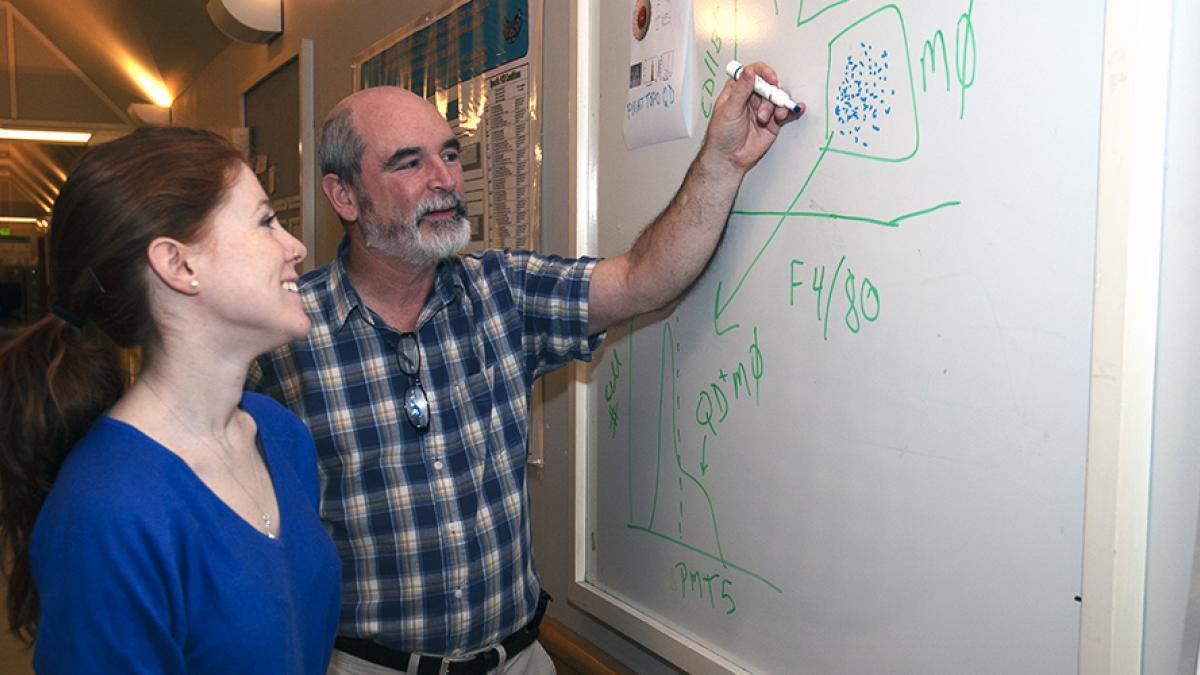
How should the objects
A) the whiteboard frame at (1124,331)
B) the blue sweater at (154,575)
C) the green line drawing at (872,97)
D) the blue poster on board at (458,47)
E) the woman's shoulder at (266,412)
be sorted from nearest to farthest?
1. the whiteboard frame at (1124,331)
2. the blue sweater at (154,575)
3. the green line drawing at (872,97)
4. the woman's shoulder at (266,412)
5. the blue poster on board at (458,47)

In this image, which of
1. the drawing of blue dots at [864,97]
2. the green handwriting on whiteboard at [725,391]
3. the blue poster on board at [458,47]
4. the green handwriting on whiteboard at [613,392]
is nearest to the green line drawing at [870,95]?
the drawing of blue dots at [864,97]

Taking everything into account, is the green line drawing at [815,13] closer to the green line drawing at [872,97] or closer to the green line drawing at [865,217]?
the green line drawing at [872,97]

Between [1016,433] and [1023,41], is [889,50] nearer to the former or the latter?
[1023,41]

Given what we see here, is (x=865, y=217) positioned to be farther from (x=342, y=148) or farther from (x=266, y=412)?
(x=342, y=148)

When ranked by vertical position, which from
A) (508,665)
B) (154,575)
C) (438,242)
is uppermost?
(438,242)

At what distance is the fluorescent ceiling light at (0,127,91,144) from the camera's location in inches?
210

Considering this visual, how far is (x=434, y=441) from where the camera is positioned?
1329 mm

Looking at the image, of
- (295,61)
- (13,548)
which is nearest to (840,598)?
(13,548)

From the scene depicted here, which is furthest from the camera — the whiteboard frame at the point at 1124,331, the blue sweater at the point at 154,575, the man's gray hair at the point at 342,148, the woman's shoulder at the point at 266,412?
the man's gray hair at the point at 342,148

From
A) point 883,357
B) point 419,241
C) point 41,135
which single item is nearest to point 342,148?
point 419,241

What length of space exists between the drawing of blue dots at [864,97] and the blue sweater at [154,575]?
0.77 meters

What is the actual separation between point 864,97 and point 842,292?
213 mm

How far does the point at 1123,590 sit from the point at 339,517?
3.26 ft

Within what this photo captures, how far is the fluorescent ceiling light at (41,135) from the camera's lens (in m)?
5.34
